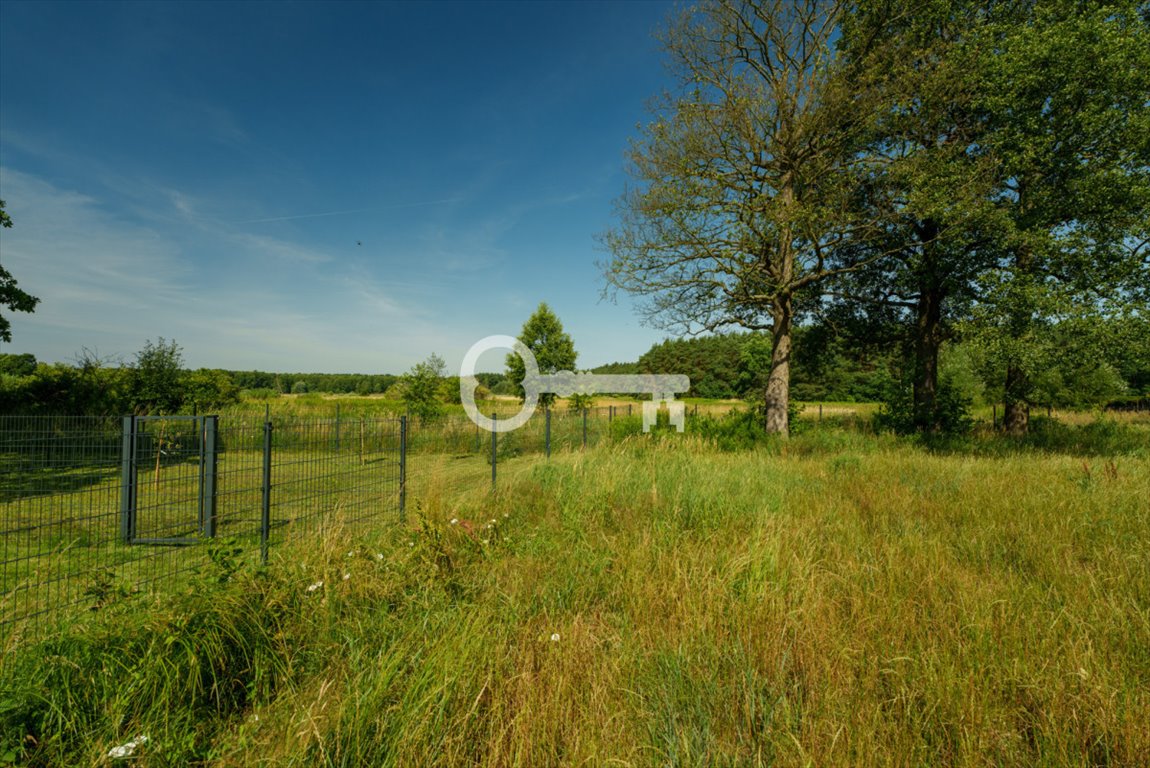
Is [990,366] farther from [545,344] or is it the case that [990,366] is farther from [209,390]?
[545,344]

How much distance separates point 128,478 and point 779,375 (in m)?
13.4

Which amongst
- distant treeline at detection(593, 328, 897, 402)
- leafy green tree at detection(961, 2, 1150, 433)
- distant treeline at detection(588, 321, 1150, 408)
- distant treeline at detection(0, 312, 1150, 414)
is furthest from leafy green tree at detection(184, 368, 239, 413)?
leafy green tree at detection(961, 2, 1150, 433)

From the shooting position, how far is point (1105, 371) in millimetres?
14312

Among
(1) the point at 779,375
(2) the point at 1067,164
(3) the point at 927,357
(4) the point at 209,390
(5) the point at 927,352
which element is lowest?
(4) the point at 209,390

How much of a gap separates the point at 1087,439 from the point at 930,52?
10.6m

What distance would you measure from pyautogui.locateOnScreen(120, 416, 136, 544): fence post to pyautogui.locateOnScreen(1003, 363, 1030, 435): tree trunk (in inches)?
695

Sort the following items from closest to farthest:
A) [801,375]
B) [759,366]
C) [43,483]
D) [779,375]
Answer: [43,483] → [779,375] → [801,375] → [759,366]

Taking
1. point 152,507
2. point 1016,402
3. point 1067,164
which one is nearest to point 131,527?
point 152,507

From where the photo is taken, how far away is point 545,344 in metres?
36.1

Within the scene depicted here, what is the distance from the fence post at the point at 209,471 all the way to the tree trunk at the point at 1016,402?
16881 mm

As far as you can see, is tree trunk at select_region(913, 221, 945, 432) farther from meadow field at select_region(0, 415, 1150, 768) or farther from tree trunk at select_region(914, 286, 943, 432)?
meadow field at select_region(0, 415, 1150, 768)

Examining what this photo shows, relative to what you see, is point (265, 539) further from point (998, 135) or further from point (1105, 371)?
point (1105, 371)

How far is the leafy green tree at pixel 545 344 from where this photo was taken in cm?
3575

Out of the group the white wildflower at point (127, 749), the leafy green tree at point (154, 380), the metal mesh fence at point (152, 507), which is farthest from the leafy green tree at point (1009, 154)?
the leafy green tree at point (154, 380)
